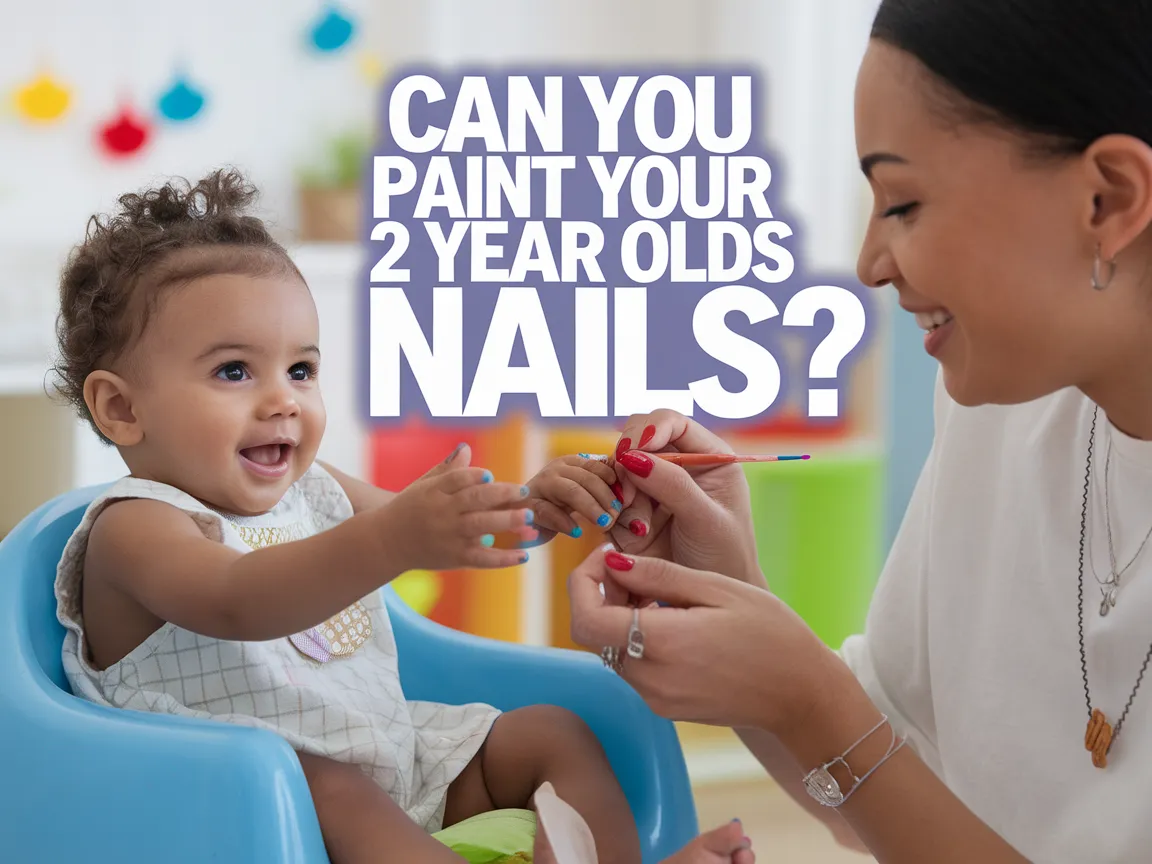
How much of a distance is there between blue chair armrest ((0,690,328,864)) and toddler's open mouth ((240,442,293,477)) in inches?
9.6

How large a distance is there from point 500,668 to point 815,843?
4.08ft

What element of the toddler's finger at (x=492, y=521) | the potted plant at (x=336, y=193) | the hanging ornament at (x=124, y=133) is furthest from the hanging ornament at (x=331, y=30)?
the toddler's finger at (x=492, y=521)

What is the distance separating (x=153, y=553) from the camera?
3.23 ft

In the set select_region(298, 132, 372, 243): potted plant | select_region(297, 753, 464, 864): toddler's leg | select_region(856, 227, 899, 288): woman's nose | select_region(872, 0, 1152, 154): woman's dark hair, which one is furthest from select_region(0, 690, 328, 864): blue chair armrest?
select_region(298, 132, 372, 243): potted plant

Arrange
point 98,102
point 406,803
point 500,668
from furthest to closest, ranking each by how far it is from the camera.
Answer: point 98,102 → point 500,668 → point 406,803

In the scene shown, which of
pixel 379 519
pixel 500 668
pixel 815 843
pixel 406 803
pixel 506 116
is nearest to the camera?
pixel 379 519

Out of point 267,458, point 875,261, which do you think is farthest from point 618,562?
point 267,458

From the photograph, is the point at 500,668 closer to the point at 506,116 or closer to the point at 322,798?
the point at 322,798

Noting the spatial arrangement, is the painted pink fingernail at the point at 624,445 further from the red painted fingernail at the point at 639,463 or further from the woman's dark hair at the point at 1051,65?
the woman's dark hair at the point at 1051,65

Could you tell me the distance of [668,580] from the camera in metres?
0.89

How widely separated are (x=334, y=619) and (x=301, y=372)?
0.75ft

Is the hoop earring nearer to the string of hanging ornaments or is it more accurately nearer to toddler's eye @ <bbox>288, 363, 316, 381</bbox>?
toddler's eye @ <bbox>288, 363, 316, 381</bbox>

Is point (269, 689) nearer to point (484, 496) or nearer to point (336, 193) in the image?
point (484, 496)

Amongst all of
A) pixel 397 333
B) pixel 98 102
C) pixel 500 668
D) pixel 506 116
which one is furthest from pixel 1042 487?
pixel 98 102
